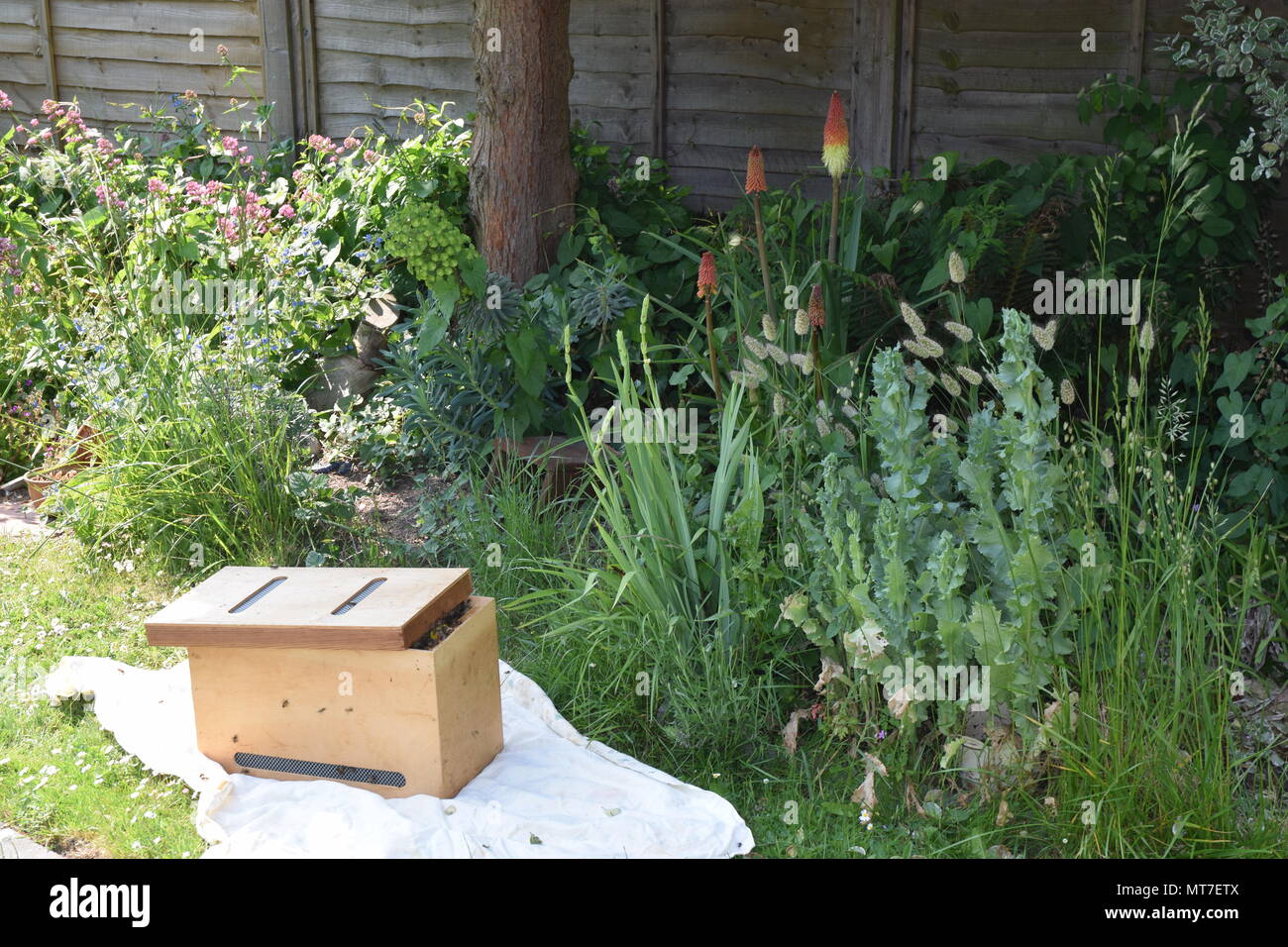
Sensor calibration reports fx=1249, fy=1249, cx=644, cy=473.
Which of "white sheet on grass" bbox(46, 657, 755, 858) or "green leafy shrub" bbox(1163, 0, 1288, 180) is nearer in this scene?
"white sheet on grass" bbox(46, 657, 755, 858)

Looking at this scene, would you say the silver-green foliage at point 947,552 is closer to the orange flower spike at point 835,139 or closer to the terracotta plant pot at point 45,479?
the orange flower spike at point 835,139

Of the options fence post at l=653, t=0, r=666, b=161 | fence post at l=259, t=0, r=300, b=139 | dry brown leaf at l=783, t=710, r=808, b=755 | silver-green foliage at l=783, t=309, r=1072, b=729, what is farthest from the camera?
fence post at l=259, t=0, r=300, b=139

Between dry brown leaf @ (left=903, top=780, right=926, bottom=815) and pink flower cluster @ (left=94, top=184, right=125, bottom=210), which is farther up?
pink flower cluster @ (left=94, top=184, right=125, bottom=210)

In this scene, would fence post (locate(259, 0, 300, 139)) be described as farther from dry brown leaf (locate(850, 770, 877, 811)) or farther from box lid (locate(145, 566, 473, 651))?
dry brown leaf (locate(850, 770, 877, 811))

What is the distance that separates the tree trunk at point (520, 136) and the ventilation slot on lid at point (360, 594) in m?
2.48

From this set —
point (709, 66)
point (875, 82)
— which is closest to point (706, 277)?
point (875, 82)

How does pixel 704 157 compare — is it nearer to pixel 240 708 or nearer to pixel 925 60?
pixel 925 60

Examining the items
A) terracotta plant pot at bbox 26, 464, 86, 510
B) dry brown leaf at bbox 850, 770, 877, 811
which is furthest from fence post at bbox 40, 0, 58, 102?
dry brown leaf at bbox 850, 770, 877, 811

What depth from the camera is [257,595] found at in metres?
3.51

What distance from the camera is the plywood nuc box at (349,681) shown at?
10.4 feet

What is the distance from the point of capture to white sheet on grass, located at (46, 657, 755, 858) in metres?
3.06

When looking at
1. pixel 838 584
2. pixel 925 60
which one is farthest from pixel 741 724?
pixel 925 60

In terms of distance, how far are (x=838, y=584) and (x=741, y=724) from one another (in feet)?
1.72

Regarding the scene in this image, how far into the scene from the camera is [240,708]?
337cm
